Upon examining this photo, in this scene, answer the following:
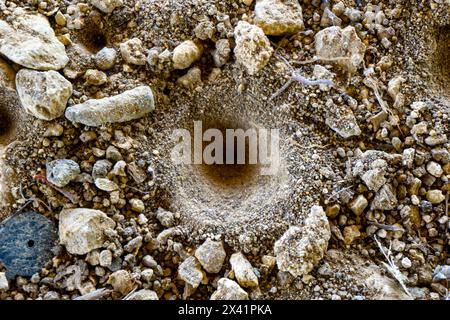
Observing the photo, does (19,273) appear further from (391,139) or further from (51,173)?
(391,139)

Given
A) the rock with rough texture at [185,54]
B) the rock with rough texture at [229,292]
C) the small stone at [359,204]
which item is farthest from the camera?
the rock with rough texture at [185,54]

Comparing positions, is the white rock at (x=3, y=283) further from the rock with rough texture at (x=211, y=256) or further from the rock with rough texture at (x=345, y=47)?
the rock with rough texture at (x=345, y=47)

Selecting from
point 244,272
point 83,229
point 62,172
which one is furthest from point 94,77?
point 244,272

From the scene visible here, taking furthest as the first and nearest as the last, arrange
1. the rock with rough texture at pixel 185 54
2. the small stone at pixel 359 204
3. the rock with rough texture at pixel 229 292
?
1. the rock with rough texture at pixel 185 54
2. the small stone at pixel 359 204
3. the rock with rough texture at pixel 229 292

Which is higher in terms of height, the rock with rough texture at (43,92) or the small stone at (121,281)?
the rock with rough texture at (43,92)

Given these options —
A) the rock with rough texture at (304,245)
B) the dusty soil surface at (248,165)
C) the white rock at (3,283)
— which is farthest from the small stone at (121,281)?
the rock with rough texture at (304,245)

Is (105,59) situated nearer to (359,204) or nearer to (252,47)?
(252,47)
